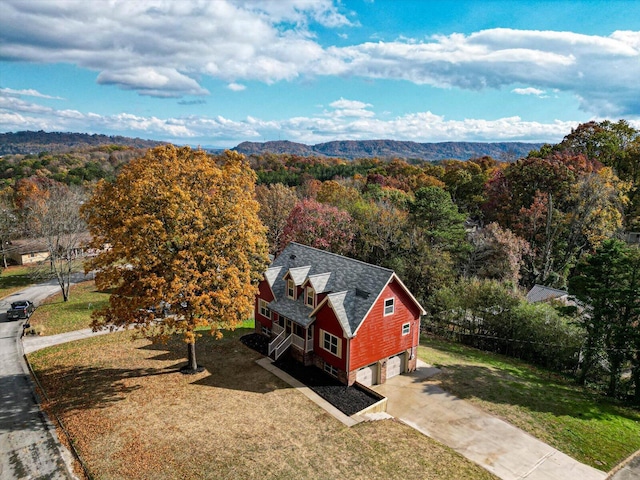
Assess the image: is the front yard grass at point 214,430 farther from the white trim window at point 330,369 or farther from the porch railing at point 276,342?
the white trim window at point 330,369

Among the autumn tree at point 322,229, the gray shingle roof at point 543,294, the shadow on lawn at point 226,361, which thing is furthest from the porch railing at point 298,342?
the gray shingle roof at point 543,294

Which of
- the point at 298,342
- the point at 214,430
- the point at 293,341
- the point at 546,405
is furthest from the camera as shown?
the point at 293,341

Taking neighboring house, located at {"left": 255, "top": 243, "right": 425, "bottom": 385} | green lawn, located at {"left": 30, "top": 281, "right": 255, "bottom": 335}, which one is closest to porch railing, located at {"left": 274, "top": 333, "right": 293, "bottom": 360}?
neighboring house, located at {"left": 255, "top": 243, "right": 425, "bottom": 385}

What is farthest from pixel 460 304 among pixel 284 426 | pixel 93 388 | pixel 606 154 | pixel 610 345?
pixel 606 154

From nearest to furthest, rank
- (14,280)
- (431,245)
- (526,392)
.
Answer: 1. (526,392)
2. (431,245)
3. (14,280)

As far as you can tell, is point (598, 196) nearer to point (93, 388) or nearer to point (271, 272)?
point (271, 272)

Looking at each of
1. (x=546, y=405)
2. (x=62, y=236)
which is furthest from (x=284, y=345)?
(x=62, y=236)

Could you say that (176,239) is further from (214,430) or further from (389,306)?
(389,306)
